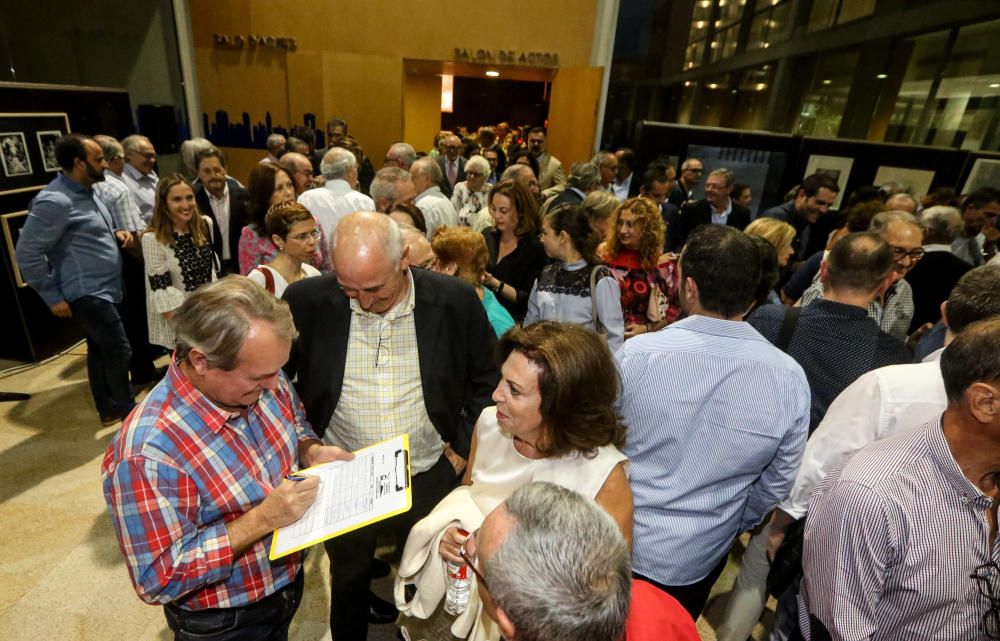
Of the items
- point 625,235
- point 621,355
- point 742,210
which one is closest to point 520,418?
point 621,355

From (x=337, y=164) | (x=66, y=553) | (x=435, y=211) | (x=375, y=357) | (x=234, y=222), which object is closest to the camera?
(x=375, y=357)

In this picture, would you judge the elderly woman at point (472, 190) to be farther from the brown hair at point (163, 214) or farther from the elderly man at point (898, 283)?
the elderly man at point (898, 283)

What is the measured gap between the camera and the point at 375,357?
6.34ft

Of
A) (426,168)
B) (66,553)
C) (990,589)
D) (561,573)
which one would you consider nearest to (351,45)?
(426,168)

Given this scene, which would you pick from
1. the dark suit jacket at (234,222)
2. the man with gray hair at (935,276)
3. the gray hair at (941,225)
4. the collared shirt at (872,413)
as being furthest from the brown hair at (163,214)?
the gray hair at (941,225)

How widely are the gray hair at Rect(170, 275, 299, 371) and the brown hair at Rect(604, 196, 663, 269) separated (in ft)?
7.97

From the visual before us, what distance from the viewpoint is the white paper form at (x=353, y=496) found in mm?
1351

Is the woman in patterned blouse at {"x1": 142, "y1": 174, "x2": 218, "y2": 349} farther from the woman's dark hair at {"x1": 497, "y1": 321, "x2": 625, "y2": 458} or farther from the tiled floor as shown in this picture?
the woman's dark hair at {"x1": 497, "y1": 321, "x2": 625, "y2": 458}

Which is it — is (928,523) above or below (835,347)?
below

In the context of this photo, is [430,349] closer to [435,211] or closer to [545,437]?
[545,437]

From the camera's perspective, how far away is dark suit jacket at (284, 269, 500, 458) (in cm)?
192

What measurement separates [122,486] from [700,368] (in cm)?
164

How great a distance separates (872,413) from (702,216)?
12.0 ft

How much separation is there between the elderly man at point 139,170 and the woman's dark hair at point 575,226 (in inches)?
172
